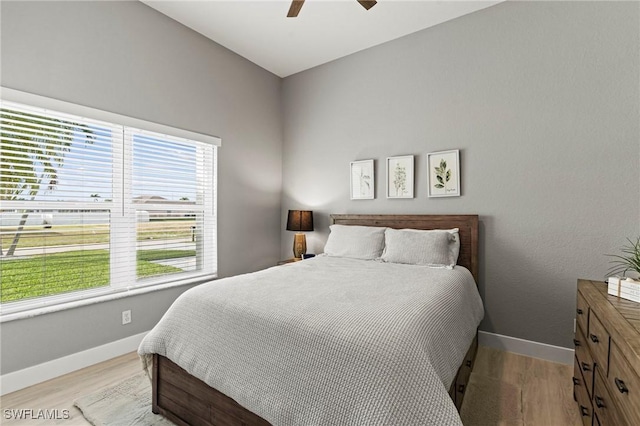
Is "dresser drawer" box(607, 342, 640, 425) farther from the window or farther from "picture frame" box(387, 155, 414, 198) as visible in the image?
the window

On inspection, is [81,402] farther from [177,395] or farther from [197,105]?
[197,105]

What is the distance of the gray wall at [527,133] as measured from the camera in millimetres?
2275

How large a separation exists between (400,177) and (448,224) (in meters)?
0.69

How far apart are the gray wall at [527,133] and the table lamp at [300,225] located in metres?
0.82

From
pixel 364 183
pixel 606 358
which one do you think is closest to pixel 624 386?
pixel 606 358

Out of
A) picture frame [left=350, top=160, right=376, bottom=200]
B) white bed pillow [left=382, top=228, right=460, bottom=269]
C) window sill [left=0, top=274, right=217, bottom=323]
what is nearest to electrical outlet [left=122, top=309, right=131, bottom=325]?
window sill [left=0, top=274, right=217, bottom=323]

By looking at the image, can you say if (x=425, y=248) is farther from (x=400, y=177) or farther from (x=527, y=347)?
(x=527, y=347)

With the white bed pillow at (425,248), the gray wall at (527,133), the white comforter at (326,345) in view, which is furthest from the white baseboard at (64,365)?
the gray wall at (527,133)

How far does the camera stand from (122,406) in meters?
1.87

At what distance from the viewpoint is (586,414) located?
1605 mm

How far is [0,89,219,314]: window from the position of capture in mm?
2117

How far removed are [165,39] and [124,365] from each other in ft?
9.42

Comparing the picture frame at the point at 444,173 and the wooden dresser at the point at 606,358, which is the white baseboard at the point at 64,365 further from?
the wooden dresser at the point at 606,358

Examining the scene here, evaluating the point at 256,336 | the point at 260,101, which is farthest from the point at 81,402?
the point at 260,101
